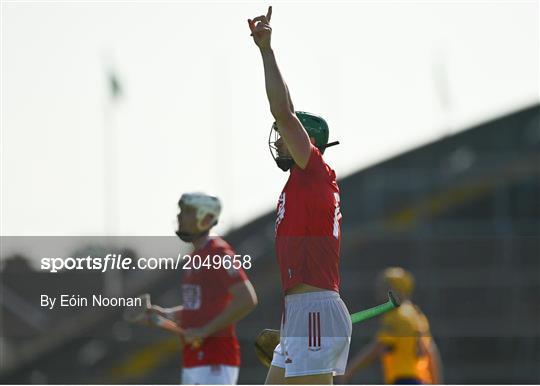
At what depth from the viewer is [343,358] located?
682 centimetres

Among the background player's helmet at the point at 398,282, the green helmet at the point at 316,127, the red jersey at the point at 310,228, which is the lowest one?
the red jersey at the point at 310,228

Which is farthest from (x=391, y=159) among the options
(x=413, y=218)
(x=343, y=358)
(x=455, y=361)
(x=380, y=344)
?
(x=343, y=358)

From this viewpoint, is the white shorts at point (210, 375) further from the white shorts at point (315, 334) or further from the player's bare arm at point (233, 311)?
the white shorts at point (315, 334)

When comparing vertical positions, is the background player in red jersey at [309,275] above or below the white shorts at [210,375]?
above

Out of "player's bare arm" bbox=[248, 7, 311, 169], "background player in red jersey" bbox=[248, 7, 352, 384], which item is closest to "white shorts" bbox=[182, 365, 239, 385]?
"background player in red jersey" bbox=[248, 7, 352, 384]

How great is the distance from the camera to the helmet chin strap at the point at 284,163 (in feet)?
22.4

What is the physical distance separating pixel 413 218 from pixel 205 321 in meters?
22.4

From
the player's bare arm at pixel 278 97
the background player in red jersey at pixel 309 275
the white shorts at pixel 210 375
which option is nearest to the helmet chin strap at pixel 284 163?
the background player in red jersey at pixel 309 275

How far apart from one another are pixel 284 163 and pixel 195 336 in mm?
2333

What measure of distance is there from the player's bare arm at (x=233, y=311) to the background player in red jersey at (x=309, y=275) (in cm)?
177

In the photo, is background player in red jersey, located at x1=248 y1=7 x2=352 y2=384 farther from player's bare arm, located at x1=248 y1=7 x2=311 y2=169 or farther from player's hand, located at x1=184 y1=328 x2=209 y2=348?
player's hand, located at x1=184 y1=328 x2=209 y2=348

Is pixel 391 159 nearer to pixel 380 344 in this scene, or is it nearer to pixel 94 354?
pixel 94 354

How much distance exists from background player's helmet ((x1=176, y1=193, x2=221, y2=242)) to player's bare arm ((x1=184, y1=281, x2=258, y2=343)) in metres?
0.52

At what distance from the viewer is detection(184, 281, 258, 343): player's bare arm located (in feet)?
28.3
